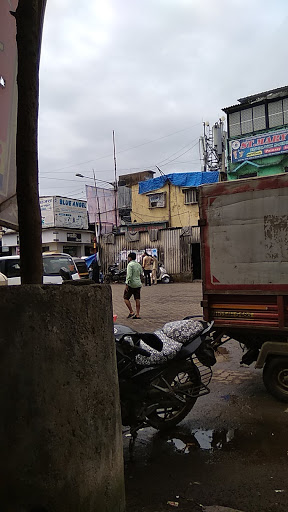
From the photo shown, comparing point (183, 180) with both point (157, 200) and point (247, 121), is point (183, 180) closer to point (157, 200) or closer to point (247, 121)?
point (157, 200)

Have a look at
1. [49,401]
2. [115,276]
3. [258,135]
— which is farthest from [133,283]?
[258,135]

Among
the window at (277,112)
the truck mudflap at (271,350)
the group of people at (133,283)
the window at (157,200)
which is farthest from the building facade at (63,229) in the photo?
the truck mudflap at (271,350)

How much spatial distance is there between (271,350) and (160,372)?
170 centimetres

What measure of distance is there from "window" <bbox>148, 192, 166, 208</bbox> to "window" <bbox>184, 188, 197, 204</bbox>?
1.84 meters

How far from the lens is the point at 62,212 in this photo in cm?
3803

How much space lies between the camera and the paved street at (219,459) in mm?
2867

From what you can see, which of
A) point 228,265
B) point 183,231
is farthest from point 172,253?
point 228,265

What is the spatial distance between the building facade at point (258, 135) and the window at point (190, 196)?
9.41ft

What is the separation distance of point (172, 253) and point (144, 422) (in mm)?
22153

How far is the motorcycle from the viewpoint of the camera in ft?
11.1

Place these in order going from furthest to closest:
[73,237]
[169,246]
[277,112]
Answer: [73,237]
[169,246]
[277,112]

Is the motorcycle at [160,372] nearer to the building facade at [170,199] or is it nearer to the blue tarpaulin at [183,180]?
the blue tarpaulin at [183,180]

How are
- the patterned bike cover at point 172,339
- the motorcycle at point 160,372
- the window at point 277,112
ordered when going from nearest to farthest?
the motorcycle at point 160,372 < the patterned bike cover at point 172,339 < the window at point 277,112

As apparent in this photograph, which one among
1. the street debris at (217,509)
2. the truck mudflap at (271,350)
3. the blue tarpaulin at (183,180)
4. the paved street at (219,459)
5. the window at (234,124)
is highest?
the window at (234,124)
